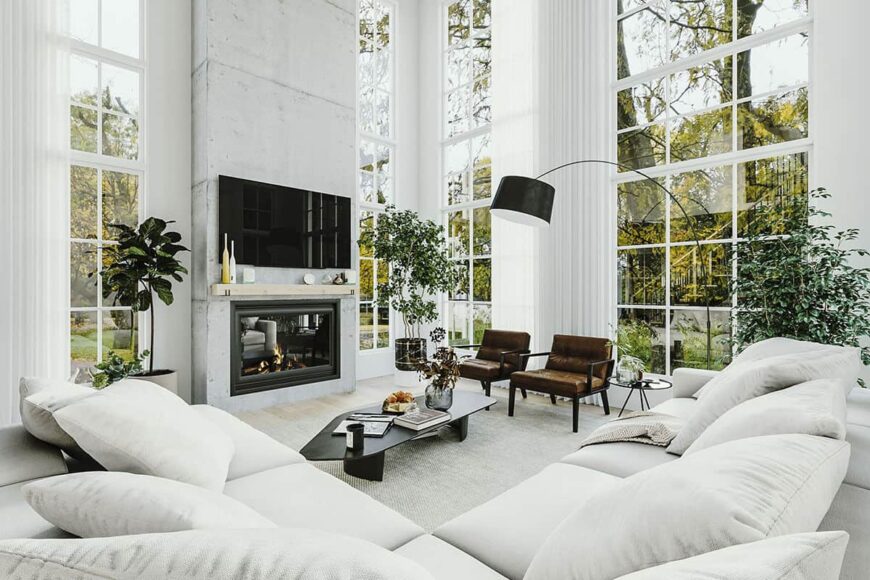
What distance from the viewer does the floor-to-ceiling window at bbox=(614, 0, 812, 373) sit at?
11.7 feet

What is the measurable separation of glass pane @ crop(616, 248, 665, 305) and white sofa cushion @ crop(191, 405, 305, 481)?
12.0 ft

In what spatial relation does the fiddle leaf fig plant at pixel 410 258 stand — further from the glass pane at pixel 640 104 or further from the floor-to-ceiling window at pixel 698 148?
the glass pane at pixel 640 104

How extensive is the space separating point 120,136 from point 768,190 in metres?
5.75

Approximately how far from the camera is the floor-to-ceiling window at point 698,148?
11.7 ft

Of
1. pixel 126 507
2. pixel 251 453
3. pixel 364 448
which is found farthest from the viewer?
pixel 364 448

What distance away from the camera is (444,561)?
1194mm

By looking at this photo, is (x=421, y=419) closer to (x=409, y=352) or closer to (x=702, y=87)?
(x=409, y=352)

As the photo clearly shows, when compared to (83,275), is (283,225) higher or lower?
higher

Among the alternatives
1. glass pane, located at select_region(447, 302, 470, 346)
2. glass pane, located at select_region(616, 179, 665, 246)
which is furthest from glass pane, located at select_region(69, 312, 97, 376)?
glass pane, located at select_region(616, 179, 665, 246)

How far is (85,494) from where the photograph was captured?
94 cm

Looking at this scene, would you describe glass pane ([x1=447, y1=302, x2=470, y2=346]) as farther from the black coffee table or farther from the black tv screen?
the black coffee table

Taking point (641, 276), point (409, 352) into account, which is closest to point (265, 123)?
point (409, 352)

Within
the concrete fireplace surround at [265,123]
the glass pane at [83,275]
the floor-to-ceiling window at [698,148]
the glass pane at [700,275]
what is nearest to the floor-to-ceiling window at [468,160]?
the concrete fireplace surround at [265,123]

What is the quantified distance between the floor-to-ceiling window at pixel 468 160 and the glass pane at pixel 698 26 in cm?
228
